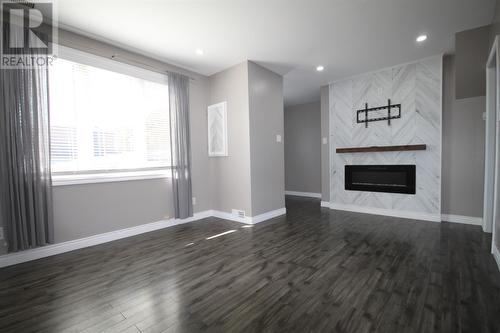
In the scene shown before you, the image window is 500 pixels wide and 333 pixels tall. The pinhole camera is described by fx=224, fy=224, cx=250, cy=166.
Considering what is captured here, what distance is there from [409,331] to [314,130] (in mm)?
5622

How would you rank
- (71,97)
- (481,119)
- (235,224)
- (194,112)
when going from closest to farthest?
(71,97) < (481,119) < (235,224) < (194,112)

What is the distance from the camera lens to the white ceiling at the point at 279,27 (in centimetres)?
239

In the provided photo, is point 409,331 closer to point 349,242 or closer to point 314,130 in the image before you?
point 349,242

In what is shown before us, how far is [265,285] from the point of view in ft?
6.31

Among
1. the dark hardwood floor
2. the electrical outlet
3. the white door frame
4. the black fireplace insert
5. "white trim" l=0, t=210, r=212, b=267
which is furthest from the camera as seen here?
the black fireplace insert

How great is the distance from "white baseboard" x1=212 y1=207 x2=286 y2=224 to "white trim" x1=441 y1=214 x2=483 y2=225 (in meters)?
2.72

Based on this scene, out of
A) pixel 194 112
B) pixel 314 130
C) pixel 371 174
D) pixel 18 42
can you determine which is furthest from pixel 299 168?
pixel 18 42

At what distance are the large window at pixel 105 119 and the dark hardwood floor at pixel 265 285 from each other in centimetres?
117

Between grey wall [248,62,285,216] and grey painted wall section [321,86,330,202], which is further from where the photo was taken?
grey painted wall section [321,86,330,202]

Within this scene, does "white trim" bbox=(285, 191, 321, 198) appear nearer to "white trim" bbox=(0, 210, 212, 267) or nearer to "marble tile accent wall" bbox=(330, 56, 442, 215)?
"marble tile accent wall" bbox=(330, 56, 442, 215)

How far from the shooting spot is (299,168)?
22.6 ft

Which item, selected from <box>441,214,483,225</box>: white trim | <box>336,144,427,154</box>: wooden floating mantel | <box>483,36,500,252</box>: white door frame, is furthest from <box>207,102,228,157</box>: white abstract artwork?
<box>441,214,483,225</box>: white trim

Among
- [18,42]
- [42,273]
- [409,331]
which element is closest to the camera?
[409,331]

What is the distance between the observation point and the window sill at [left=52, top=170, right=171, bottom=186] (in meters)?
2.74
